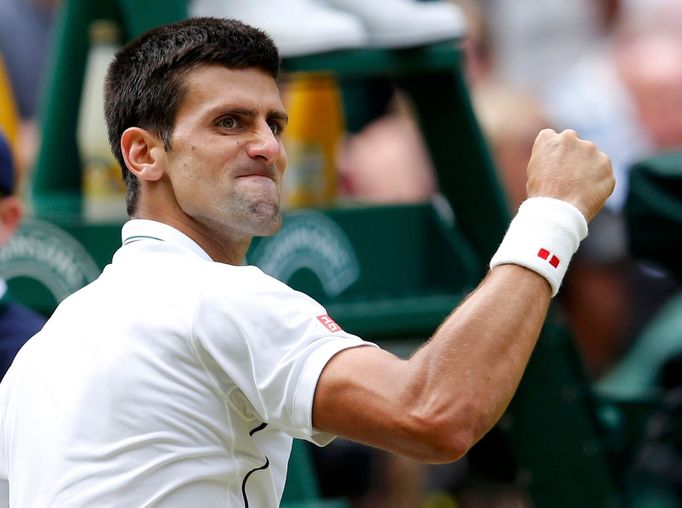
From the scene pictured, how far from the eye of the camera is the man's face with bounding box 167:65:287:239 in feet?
7.29

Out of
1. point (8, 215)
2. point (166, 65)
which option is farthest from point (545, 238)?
point (8, 215)

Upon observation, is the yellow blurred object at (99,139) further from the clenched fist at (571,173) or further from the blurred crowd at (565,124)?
the clenched fist at (571,173)

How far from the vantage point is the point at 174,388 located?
206cm

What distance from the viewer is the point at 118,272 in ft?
7.21

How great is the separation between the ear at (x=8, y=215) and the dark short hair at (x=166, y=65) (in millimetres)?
1039

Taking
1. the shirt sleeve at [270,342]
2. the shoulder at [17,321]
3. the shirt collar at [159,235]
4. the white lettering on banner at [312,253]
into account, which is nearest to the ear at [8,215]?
the shoulder at [17,321]

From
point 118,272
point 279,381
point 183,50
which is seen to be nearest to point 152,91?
point 183,50

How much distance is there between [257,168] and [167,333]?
309 mm

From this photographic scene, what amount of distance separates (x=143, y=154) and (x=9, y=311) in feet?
3.17

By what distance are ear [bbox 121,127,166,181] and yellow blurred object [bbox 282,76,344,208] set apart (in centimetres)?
189

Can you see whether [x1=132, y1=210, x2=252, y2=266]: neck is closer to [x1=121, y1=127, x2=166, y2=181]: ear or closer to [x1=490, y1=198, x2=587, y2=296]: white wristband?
[x1=121, y1=127, x2=166, y2=181]: ear

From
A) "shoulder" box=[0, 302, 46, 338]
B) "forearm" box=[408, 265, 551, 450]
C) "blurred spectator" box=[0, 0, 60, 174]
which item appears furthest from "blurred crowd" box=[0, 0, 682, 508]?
"forearm" box=[408, 265, 551, 450]

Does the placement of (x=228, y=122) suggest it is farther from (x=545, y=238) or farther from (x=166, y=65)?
(x=545, y=238)

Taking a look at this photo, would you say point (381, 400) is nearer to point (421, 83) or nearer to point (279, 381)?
point (279, 381)
